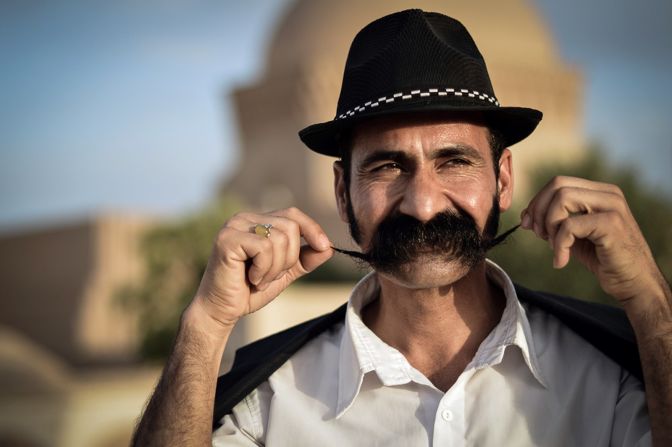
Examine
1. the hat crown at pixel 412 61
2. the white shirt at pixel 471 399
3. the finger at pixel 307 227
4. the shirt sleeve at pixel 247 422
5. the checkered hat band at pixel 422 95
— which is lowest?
the shirt sleeve at pixel 247 422

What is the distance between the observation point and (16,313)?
30047mm

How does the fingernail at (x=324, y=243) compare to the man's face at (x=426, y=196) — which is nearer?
the man's face at (x=426, y=196)

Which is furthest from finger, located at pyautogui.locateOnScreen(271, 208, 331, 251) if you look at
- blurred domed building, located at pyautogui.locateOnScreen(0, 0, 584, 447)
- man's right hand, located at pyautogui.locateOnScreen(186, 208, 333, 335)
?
blurred domed building, located at pyautogui.locateOnScreen(0, 0, 584, 447)

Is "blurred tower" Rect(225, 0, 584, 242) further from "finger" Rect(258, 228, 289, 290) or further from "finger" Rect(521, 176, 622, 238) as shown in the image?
"finger" Rect(521, 176, 622, 238)

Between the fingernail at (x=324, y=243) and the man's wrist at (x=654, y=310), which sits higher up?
the fingernail at (x=324, y=243)

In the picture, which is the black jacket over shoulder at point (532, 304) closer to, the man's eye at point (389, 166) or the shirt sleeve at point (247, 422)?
the shirt sleeve at point (247, 422)

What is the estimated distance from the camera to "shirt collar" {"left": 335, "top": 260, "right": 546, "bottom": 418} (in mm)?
2475

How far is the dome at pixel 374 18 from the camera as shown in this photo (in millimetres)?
28172

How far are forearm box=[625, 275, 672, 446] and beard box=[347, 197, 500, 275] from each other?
0.47m

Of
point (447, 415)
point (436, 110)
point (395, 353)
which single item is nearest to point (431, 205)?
point (436, 110)

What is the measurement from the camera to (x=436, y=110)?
241 cm

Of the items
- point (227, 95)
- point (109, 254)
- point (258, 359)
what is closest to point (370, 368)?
point (258, 359)

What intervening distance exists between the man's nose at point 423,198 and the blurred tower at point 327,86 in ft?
76.8

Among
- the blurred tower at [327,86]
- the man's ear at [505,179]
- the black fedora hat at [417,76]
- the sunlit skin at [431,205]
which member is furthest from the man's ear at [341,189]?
the blurred tower at [327,86]
